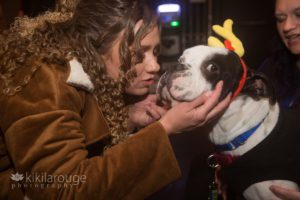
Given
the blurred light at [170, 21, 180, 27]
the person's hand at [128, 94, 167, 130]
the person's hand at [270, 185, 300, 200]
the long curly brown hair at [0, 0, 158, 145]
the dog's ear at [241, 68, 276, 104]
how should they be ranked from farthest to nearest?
1. the blurred light at [170, 21, 180, 27]
2. the person's hand at [128, 94, 167, 130]
3. the dog's ear at [241, 68, 276, 104]
4. the person's hand at [270, 185, 300, 200]
5. the long curly brown hair at [0, 0, 158, 145]

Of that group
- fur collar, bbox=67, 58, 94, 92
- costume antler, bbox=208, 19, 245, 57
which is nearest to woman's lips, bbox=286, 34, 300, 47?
costume antler, bbox=208, 19, 245, 57

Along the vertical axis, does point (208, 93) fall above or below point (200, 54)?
below

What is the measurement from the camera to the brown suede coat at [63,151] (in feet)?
3.28

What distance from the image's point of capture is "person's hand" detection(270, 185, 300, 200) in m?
1.23

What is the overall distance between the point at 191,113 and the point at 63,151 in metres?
0.44

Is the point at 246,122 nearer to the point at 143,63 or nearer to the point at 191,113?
the point at 191,113

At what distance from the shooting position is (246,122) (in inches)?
51.9

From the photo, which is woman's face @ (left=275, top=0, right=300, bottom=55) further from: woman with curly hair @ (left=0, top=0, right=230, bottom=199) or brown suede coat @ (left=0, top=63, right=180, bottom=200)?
brown suede coat @ (left=0, top=63, right=180, bottom=200)

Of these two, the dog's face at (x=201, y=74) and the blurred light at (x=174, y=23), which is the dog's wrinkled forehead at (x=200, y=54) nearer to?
the dog's face at (x=201, y=74)

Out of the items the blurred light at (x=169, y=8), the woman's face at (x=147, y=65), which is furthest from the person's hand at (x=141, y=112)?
the blurred light at (x=169, y=8)

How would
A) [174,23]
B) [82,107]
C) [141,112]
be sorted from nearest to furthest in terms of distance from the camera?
[82,107]
[141,112]
[174,23]

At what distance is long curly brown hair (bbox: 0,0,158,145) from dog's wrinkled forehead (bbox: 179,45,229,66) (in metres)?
0.18

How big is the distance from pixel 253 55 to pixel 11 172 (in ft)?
9.00

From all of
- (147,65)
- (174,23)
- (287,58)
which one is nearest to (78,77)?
(147,65)
